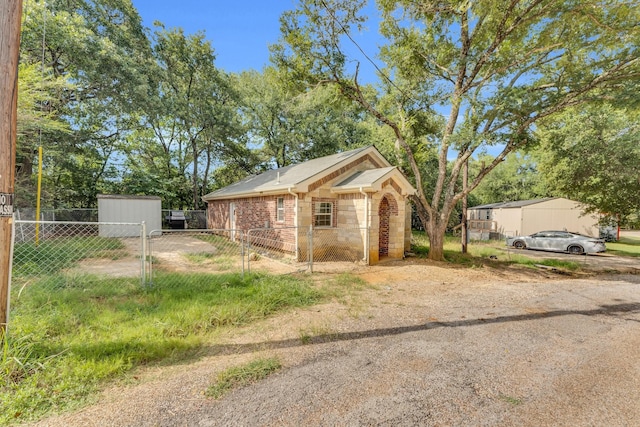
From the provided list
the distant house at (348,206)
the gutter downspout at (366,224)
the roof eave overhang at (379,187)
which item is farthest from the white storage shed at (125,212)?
the gutter downspout at (366,224)

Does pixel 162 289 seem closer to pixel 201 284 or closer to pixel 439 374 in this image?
pixel 201 284

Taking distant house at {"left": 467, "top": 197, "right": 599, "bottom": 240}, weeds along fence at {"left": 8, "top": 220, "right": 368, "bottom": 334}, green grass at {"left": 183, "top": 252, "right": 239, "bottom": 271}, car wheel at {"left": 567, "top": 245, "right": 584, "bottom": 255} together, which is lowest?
car wheel at {"left": 567, "top": 245, "right": 584, "bottom": 255}

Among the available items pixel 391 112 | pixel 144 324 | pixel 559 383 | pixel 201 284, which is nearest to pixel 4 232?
pixel 144 324

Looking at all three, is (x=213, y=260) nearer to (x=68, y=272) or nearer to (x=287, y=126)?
(x=68, y=272)

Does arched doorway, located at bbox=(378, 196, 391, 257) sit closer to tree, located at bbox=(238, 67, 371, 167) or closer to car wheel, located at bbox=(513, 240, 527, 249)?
car wheel, located at bbox=(513, 240, 527, 249)

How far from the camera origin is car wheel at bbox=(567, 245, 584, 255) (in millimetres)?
16236

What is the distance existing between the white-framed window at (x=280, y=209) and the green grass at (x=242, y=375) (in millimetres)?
8987

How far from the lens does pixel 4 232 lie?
3250 mm

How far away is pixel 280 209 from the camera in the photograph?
12.4 meters

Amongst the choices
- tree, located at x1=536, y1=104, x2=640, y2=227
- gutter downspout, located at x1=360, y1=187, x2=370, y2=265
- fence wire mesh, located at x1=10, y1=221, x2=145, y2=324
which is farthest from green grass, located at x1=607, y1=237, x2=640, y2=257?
fence wire mesh, located at x1=10, y1=221, x2=145, y2=324

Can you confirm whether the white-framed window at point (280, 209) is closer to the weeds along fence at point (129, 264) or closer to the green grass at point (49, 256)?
the weeds along fence at point (129, 264)

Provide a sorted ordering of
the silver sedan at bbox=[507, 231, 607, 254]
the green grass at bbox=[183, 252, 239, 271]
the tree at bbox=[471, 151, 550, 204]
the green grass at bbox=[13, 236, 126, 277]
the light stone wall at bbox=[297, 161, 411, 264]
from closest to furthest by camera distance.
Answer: the green grass at bbox=[13, 236, 126, 277] → the green grass at bbox=[183, 252, 239, 271] → the light stone wall at bbox=[297, 161, 411, 264] → the silver sedan at bbox=[507, 231, 607, 254] → the tree at bbox=[471, 151, 550, 204]

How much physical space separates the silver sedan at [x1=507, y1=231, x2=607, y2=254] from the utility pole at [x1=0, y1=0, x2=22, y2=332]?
73.1ft

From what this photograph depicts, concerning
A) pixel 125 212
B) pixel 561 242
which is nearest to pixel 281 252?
pixel 125 212
